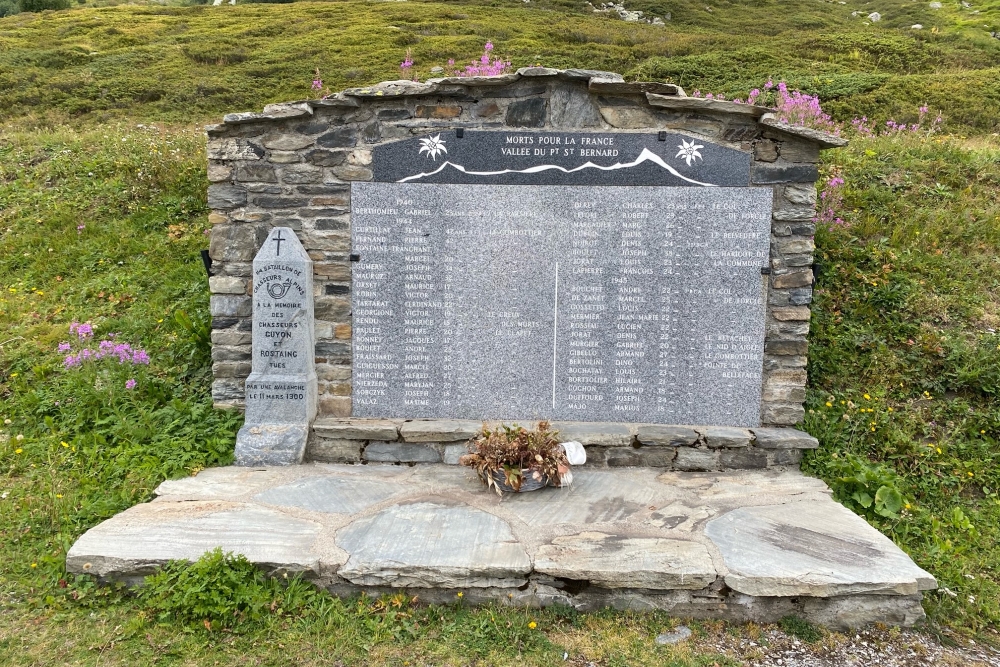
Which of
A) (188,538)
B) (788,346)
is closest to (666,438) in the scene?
(788,346)

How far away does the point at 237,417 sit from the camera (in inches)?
210

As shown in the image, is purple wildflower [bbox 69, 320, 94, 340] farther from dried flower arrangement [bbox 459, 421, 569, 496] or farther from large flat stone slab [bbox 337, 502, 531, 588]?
dried flower arrangement [bbox 459, 421, 569, 496]

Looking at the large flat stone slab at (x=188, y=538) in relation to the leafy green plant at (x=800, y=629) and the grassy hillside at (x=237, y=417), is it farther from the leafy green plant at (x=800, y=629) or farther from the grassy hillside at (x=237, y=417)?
the leafy green plant at (x=800, y=629)

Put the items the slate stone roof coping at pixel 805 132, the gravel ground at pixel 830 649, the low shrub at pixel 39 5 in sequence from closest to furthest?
the gravel ground at pixel 830 649
the slate stone roof coping at pixel 805 132
the low shrub at pixel 39 5

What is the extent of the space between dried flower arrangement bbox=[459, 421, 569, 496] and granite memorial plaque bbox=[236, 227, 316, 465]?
1614 millimetres

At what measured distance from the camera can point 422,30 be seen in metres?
20.4

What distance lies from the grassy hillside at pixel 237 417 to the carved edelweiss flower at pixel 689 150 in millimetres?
2322

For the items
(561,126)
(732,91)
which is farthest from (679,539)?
(732,91)

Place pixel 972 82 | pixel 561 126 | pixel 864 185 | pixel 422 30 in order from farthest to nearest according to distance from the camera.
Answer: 1. pixel 422 30
2. pixel 972 82
3. pixel 864 185
4. pixel 561 126

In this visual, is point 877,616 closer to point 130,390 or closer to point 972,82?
point 130,390

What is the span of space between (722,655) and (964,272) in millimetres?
5601

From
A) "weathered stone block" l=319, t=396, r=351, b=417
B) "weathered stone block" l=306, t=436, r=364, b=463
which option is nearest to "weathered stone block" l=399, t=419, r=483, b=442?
"weathered stone block" l=306, t=436, r=364, b=463

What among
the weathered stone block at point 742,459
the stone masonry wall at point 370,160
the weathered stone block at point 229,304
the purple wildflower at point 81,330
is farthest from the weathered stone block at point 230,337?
the weathered stone block at point 742,459

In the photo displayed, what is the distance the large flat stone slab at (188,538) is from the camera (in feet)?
11.3
